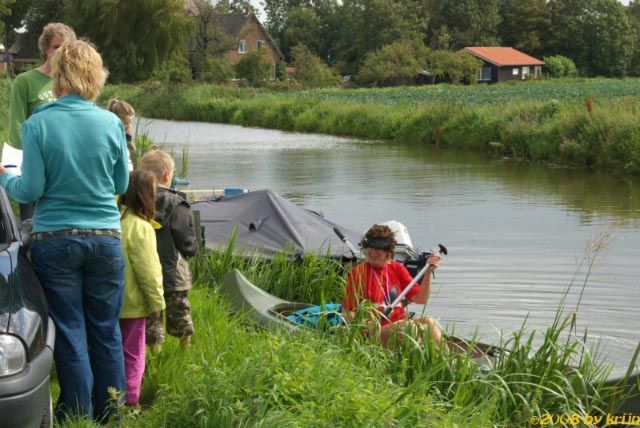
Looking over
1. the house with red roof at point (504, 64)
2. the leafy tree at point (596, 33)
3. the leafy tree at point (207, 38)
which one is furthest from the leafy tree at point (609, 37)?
the leafy tree at point (207, 38)

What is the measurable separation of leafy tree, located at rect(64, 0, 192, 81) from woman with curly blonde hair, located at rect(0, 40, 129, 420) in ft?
148

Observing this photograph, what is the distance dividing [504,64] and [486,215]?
74.0 metres

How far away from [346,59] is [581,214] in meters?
77.4

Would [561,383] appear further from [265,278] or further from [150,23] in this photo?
[150,23]

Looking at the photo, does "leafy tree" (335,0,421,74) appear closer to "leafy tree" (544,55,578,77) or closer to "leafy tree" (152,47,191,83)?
"leafy tree" (544,55,578,77)

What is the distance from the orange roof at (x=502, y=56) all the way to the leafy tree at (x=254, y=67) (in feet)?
82.9

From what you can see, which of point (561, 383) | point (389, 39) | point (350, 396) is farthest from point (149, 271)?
point (389, 39)

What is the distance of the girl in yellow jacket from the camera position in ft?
17.3

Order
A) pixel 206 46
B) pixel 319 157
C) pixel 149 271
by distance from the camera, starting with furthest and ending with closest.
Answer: pixel 206 46 → pixel 319 157 → pixel 149 271

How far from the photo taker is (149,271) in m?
5.27

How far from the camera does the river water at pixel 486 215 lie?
410 inches

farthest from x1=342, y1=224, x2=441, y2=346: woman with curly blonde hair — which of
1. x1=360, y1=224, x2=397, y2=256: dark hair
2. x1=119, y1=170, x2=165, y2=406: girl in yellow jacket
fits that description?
x1=119, y1=170, x2=165, y2=406: girl in yellow jacket

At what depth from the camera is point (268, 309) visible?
7273 millimetres

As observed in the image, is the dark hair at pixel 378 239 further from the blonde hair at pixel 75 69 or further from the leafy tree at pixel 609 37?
the leafy tree at pixel 609 37
